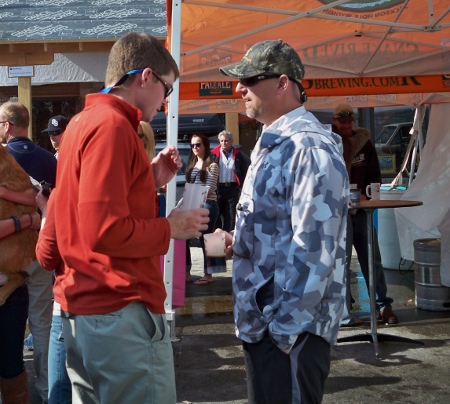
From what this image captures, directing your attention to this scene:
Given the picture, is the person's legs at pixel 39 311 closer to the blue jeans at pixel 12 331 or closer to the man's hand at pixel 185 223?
the blue jeans at pixel 12 331

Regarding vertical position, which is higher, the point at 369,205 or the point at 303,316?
the point at 369,205

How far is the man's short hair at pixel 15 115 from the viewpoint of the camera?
4453 mm

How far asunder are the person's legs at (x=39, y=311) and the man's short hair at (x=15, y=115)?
940mm

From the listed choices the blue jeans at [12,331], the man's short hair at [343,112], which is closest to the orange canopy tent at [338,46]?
the man's short hair at [343,112]

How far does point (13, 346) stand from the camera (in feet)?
12.5

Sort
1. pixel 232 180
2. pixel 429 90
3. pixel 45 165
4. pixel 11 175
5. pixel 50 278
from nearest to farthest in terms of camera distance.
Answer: pixel 11 175
pixel 45 165
pixel 50 278
pixel 429 90
pixel 232 180

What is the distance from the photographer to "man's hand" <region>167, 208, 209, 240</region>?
2350 millimetres

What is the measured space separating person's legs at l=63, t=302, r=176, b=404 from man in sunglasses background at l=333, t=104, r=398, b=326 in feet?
14.6

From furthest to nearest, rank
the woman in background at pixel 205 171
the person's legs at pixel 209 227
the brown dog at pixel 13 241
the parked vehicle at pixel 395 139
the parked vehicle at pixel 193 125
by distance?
1. the parked vehicle at pixel 193 125
2. the parked vehicle at pixel 395 139
3. the woman in background at pixel 205 171
4. the person's legs at pixel 209 227
5. the brown dog at pixel 13 241

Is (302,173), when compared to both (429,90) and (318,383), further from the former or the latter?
(429,90)

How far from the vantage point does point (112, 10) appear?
485 inches

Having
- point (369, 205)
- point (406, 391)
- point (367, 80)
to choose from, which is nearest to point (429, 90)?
point (367, 80)

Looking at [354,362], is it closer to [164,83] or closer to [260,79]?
[260,79]

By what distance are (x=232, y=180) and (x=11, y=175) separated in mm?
7031
